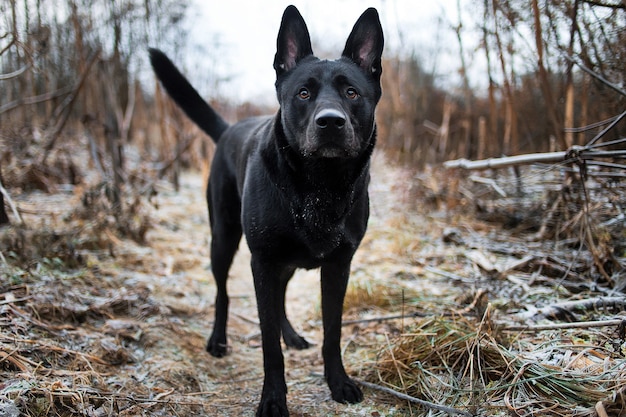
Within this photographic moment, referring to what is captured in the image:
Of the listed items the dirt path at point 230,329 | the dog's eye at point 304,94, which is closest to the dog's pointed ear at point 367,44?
the dog's eye at point 304,94

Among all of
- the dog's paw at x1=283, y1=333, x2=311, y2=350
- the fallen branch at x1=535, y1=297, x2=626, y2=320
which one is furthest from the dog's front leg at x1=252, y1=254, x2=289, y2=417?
the fallen branch at x1=535, y1=297, x2=626, y2=320

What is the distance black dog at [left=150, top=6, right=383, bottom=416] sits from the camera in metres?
2.05

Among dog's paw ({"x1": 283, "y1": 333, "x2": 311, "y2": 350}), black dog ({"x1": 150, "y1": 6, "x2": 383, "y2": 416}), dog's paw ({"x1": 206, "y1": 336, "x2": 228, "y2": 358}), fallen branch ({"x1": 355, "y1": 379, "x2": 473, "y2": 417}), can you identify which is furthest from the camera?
dog's paw ({"x1": 283, "y1": 333, "x2": 311, "y2": 350})

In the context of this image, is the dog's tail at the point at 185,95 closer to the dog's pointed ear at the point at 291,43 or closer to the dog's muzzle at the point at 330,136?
the dog's pointed ear at the point at 291,43

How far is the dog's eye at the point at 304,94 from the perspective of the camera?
2.10m

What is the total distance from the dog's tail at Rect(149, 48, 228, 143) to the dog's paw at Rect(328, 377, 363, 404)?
177 cm

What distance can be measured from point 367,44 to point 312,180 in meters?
0.74

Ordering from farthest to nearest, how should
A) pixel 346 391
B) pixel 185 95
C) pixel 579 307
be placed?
pixel 185 95 → pixel 579 307 → pixel 346 391

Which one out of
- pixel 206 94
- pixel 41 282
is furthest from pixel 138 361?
pixel 206 94

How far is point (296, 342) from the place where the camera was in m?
2.90

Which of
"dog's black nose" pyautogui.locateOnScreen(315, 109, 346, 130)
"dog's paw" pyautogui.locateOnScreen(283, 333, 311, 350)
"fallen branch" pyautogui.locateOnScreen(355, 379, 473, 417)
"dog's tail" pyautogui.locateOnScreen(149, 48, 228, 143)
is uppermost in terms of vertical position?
"dog's tail" pyautogui.locateOnScreen(149, 48, 228, 143)

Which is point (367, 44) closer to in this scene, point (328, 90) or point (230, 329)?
point (328, 90)

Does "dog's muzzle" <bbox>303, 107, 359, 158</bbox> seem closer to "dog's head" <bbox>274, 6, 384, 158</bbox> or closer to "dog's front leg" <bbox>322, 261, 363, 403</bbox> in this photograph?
"dog's head" <bbox>274, 6, 384, 158</bbox>

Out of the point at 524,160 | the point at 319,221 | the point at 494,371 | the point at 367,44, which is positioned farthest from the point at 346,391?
the point at 524,160
